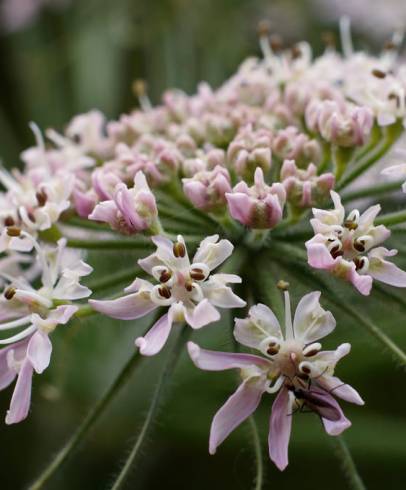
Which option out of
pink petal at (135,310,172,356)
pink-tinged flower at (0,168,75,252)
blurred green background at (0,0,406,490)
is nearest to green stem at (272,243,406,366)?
blurred green background at (0,0,406,490)

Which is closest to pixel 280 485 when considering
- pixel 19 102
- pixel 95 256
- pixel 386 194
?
pixel 95 256

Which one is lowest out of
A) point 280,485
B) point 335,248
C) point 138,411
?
point 280,485

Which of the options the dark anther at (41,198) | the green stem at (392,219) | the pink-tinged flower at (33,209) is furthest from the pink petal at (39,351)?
the green stem at (392,219)

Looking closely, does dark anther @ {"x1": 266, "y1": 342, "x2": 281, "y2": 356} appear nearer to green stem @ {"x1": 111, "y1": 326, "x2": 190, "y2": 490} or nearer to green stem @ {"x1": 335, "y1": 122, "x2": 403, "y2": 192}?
green stem @ {"x1": 111, "y1": 326, "x2": 190, "y2": 490}

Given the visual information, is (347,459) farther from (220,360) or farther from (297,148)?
(297,148)

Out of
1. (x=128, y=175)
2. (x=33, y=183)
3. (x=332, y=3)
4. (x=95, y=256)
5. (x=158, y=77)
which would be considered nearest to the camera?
(x=128, y=175)

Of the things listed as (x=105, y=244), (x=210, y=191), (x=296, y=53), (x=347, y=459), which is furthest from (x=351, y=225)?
(x=296, y=53)

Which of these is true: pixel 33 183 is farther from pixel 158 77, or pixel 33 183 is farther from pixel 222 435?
pixel 158 77
